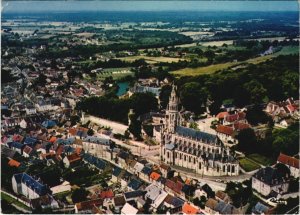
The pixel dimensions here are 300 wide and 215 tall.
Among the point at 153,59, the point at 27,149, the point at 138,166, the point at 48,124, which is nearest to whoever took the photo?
the point at 138,166

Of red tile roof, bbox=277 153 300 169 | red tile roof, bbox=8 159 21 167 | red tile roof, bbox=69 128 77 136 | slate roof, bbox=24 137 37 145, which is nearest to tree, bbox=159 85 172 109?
red tile roof, bbox=69 128 77 136

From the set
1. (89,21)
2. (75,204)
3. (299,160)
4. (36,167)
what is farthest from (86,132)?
(89,21)

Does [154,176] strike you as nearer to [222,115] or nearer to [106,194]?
[106,194]

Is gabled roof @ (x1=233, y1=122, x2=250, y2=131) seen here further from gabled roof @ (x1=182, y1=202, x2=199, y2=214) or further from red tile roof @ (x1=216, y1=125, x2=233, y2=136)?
gabled roof @ (x1=182, y1=202, x2=199, y2=214)

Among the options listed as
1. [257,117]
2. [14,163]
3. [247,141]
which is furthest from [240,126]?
[14,163]

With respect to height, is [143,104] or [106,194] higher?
[143,104]

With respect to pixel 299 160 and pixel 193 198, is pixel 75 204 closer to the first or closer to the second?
pixel 193 198

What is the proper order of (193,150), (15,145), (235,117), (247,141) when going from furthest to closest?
(235,117) → (15,145) → (247,141) → (193,150)
